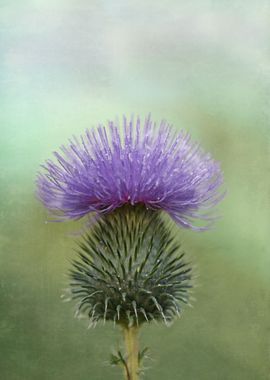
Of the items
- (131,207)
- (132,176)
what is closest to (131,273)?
(131,207)

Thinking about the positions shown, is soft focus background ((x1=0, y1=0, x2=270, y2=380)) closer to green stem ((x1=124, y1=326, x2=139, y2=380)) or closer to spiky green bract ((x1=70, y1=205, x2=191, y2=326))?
spiky green bract ((x1=70, y1=205, x2=191, y2=326))

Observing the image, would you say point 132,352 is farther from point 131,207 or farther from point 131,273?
point 131,207

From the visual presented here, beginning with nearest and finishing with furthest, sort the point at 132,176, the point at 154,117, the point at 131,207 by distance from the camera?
1. the point at 132,176
2. the point at 131,207
3. the point at 154,117

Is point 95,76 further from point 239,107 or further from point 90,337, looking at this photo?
A: point 90,337

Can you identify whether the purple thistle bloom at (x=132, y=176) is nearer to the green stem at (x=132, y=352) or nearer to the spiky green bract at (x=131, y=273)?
the spiky green bract at (x=131, y=273)

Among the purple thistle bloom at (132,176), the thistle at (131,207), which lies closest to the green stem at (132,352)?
the thistle at (131,207)

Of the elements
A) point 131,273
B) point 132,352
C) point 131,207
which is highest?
point 131,207

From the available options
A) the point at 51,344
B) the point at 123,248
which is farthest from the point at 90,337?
the point at 123,248
